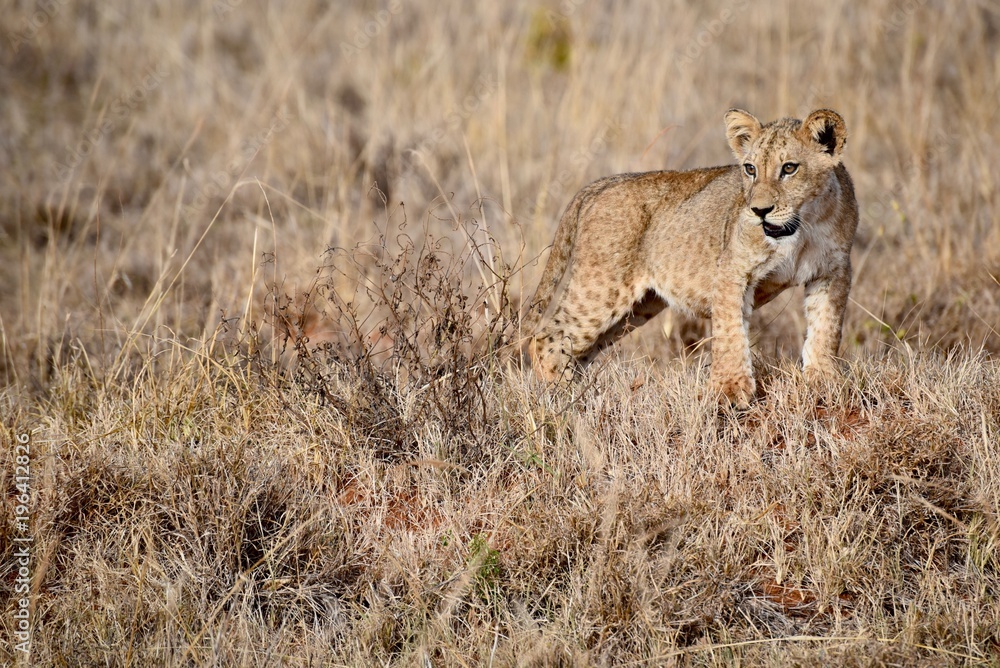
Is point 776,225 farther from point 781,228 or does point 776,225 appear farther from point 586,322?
point 586,322

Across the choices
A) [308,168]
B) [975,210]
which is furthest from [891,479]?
[308,168]

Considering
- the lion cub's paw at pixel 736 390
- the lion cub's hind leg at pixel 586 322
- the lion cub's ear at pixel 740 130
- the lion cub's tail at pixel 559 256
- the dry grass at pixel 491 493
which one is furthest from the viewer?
the lion cub's tail at pixel 559 256

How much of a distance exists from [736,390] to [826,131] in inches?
42.8

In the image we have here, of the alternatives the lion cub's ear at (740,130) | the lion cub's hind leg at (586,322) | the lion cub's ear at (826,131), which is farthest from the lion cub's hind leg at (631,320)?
the lion cub's ear at (826,131)

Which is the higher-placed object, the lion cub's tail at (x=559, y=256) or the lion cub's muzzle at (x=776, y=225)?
the lion cub's muzzle at (x=776, y=225)

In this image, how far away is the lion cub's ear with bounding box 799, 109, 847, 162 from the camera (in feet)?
12.7

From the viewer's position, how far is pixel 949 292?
19.0 ft

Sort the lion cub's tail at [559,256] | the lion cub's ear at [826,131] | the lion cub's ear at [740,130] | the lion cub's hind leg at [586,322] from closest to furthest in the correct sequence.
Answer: the lion cub's ear at [826,131], the lion cub's ear at [740,130], the lion cub's hind leg at [586,322], the lion cub's tail at [559,256]

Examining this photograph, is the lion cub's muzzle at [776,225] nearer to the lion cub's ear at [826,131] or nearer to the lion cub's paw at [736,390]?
the lion cub's ear at [826,131]

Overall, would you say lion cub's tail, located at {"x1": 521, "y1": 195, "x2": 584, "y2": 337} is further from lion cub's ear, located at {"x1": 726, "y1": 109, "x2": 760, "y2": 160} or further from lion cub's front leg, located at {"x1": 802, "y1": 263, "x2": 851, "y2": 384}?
lion cub's front leg, located at {"x1": 802, "y1": 263, "x2": 851, "y2": 384}

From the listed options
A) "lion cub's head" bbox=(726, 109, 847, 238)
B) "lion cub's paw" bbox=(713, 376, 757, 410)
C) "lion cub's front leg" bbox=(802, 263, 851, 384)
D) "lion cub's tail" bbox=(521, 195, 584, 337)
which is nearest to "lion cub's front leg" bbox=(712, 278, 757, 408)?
"lion cub's paw" bbox=(713, 376, 757, 410)

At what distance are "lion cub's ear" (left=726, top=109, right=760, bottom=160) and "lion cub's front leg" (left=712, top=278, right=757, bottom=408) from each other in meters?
0.57

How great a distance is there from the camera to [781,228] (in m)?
3.94

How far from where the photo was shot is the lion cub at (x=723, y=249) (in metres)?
3.97
